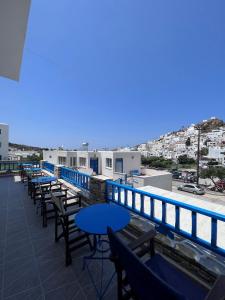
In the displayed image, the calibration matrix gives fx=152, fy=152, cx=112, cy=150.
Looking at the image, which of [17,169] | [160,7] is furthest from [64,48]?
[17,169]

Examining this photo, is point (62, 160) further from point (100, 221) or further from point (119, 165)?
point (100, 221)

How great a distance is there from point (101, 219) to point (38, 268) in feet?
3.64

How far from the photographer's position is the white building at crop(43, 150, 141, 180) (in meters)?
16.4

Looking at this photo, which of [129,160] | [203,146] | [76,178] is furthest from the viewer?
[203,146]

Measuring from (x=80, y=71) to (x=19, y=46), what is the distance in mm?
7025

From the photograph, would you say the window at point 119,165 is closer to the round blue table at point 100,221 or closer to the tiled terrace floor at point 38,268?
the tiled terrace floor at point 38,268

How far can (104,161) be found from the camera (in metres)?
17.6

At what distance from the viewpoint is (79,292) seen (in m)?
1.62

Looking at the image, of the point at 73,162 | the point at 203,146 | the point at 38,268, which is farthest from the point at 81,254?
the point at 203,146

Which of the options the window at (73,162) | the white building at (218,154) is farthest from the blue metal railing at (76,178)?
the white building at (218,154)

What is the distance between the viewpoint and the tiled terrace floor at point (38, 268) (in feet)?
5.32

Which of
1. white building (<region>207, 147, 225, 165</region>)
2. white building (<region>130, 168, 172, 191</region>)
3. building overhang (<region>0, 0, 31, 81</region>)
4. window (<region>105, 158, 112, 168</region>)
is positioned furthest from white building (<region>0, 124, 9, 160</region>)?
white building (<region>207, 147, 225, 165</region>)

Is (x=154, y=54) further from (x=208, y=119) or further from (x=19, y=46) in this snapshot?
(x=208, y=119)

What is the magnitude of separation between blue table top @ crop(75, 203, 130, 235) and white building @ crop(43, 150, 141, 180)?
13.1m
